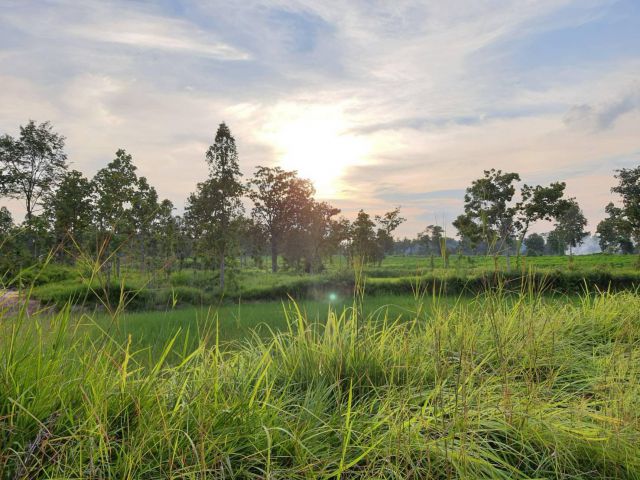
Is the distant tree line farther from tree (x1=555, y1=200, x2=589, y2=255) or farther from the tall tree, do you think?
tree (x1=555, y1=200, x2=589, y2=255)

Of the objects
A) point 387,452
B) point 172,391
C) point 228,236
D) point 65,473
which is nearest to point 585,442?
point 387,452

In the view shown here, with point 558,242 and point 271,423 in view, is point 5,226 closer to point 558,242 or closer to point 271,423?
point 271,423

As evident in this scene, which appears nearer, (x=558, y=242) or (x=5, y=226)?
(x=5, y=226)

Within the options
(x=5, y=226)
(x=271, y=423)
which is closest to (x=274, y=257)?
(x=5, y=226)

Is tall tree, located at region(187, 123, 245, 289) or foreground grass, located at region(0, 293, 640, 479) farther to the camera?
tall tree, located at region(187, 123, 245, 289)

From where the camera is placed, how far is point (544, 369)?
4.02m

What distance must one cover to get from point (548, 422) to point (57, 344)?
9.77 feet

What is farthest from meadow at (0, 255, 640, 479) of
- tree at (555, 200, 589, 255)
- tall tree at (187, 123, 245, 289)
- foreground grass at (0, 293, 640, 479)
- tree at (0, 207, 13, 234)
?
tree at (555, 200, 589, 255)

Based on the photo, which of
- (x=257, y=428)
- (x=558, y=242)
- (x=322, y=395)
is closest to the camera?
(x=257, y=428)

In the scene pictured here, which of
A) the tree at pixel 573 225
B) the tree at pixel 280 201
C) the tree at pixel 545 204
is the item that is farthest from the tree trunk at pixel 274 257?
the tree at pixel 573 225

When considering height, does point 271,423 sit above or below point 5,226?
below

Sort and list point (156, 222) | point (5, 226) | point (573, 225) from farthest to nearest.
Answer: point (573, 225)
point (156, 222)
point (5, 226)

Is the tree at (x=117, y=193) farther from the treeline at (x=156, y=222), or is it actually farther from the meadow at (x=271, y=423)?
the meadow at (x=271, y=423)

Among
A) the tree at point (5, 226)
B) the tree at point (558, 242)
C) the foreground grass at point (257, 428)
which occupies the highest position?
the tree at point (558, 242)
